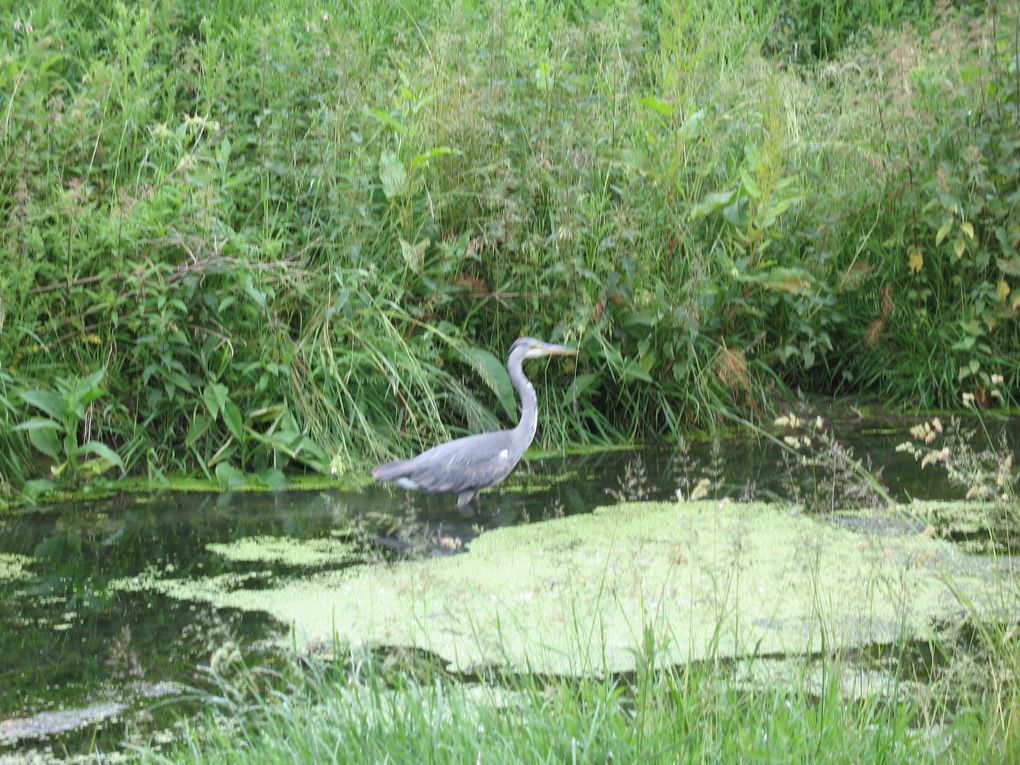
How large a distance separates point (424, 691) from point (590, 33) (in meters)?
5.52

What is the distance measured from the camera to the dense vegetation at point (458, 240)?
5773 millimetres

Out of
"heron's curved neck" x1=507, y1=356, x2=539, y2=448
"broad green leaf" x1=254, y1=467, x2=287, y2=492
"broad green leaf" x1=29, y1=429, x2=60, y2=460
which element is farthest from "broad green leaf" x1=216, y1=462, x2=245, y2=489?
"heron's curved neck" x1=507, y1=356, x2=539, y2=448

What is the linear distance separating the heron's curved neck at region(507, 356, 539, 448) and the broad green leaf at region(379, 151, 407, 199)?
3.46 ft

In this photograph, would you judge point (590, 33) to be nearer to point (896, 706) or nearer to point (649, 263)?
point (649, 263)

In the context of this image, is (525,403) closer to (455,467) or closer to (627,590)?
(455,467)

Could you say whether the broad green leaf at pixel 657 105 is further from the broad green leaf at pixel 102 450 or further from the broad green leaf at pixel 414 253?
the broad green leaf at pixel 102 450

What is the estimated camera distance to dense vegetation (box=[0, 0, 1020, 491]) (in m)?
5.77

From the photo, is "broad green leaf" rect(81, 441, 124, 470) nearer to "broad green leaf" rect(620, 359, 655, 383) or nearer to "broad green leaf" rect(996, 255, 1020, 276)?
"broad green leaf" rect(620, 359, 655, 383)

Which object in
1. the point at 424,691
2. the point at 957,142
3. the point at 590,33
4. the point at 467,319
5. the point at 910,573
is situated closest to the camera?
the point at 424,691

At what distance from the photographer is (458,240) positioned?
6355 mm

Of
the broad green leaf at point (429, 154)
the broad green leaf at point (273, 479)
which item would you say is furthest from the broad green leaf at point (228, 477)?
the broad green leaf at point (429, 154)

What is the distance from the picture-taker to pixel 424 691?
285 centimetres

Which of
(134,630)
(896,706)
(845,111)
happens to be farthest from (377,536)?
(845,111)

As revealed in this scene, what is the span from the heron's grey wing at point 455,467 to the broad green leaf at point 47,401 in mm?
1313
